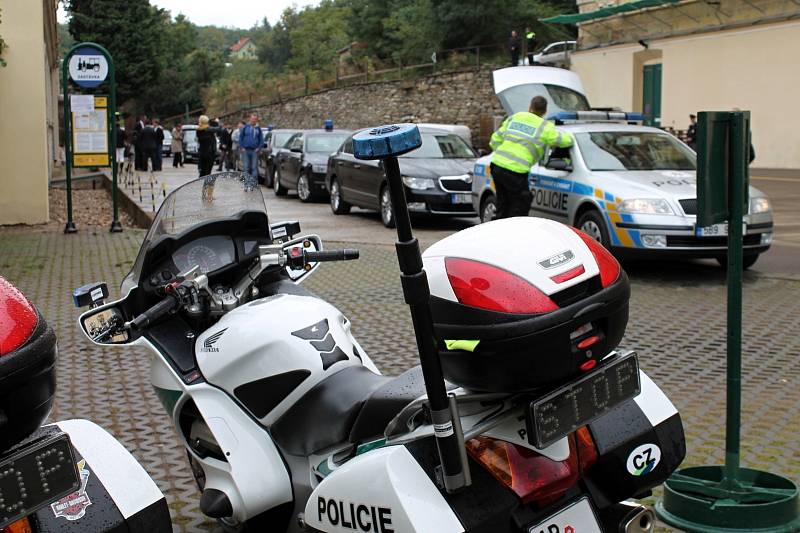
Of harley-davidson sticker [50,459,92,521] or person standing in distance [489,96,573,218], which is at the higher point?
person standing in distance [489,96,573,218]

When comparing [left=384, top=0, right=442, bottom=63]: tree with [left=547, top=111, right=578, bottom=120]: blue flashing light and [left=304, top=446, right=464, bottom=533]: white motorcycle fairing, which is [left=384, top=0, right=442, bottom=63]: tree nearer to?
[left=547, top=111, right=578, bottom=120]: blue flashing light

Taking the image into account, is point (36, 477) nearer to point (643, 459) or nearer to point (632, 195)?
point (643, 459)

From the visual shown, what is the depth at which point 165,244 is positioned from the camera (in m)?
4.14

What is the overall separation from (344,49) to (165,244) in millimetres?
85485

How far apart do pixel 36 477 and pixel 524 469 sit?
128 centimetres

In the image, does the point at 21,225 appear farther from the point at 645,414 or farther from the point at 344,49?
the point at 344,49

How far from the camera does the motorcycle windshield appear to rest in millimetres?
4195

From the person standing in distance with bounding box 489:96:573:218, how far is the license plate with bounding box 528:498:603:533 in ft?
29.9

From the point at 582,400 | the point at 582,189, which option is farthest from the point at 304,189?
the point at 582,400

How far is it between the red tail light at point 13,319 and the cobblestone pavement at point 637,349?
224 centimetres

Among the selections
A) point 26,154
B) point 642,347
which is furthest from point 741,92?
point 642,347

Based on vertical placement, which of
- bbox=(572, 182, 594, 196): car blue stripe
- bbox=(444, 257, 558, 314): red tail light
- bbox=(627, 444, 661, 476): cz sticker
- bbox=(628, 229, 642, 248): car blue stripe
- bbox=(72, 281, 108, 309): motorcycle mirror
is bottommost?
bbox=(628, 229, 642, 248): car blue stripe

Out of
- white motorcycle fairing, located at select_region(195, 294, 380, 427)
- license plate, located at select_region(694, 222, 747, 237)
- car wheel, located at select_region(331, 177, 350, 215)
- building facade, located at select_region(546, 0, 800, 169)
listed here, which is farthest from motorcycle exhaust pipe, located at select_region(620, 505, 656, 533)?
building facade, located at select_region(546, 0, 800, 169)

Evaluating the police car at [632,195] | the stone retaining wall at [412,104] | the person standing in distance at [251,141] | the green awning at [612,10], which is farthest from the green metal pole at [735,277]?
the stone retaining wall at [412,104]
